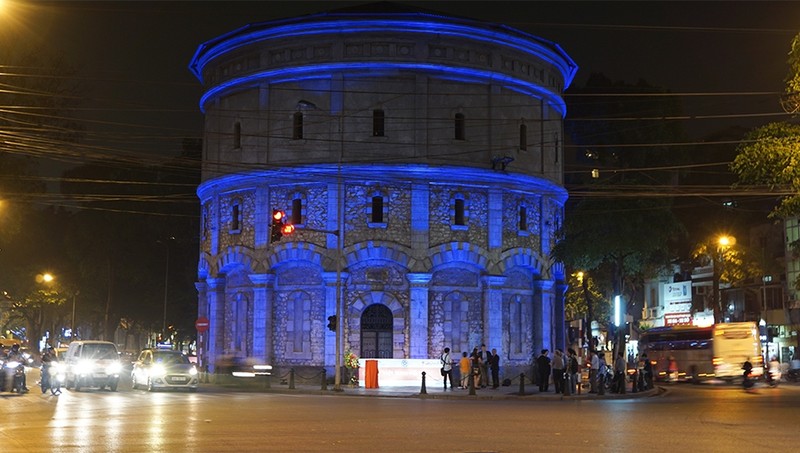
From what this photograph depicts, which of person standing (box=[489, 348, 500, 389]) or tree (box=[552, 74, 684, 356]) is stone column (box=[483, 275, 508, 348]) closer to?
person standing (box=[489, 348, 500, 389])

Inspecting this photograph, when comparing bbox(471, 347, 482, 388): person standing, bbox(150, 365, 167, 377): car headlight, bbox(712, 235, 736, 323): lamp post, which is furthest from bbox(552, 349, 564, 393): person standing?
bbox(712, 235, 736, 323): lamp post

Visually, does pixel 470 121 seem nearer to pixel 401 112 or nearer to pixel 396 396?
pixel 401 112

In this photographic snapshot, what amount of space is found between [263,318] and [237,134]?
8963mm

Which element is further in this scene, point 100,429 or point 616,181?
point 616,181

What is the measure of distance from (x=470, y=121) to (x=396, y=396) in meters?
16.0

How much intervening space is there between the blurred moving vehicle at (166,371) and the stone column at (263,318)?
9024 millimetres

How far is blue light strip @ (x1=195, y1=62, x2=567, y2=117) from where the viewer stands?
44.8 meters

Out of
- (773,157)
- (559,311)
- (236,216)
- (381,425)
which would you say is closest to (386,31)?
(236,216)

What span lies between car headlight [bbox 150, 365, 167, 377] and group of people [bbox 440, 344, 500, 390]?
10.3 metres

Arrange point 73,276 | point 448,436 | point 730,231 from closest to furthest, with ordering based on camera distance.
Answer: point 448,436
point 730,231
point 73,276

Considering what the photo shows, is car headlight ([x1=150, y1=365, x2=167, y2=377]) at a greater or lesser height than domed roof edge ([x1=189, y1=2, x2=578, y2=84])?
lesser

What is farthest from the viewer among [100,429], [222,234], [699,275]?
[699,275]

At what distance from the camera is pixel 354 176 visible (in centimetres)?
4450

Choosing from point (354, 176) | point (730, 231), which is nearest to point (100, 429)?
point (354, 176)
